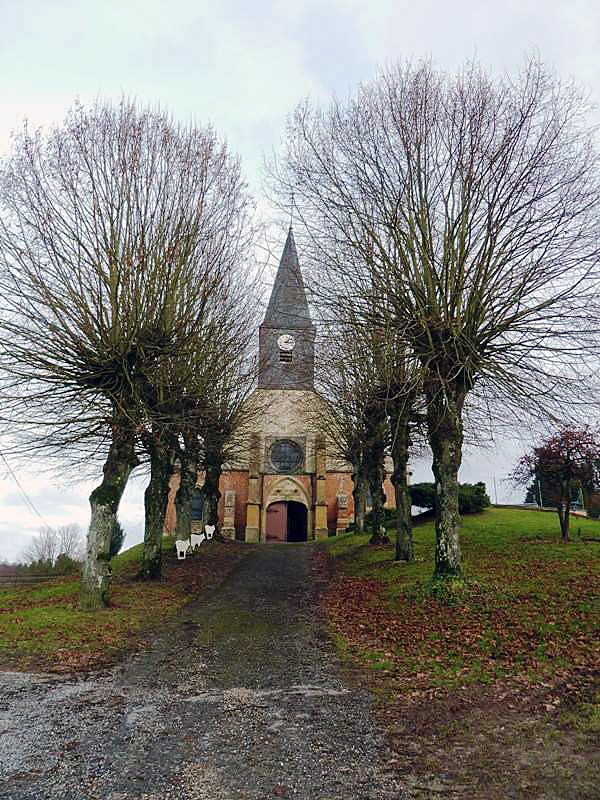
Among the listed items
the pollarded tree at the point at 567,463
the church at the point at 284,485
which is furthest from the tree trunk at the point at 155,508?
the church at the point at 284,485

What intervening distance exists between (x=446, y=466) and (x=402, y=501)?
218 inches

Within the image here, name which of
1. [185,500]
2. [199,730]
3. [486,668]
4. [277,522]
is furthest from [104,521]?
[277,522]

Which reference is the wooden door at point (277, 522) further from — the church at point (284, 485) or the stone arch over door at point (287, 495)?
the stone arch over door at point (287, 495)

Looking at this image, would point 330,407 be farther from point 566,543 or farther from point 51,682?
point 51,682

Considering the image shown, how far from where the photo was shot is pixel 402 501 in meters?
17.3

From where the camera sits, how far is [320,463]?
37.7m

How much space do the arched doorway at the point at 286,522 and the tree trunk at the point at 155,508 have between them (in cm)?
2128

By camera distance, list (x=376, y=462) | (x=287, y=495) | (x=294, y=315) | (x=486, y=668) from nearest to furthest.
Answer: (x=486, y=668), (x=294, y=315), (x=376, y=462), (x=287, y=495)

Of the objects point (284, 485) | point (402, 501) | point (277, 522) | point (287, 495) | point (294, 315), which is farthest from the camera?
point (277, 522)

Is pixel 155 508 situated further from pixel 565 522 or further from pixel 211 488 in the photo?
pixel 565 522

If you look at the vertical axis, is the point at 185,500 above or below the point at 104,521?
above

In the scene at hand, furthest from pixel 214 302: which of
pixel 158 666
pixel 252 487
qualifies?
pixel 252 487

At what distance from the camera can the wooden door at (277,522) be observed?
39219 millimetres

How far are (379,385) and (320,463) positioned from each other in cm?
2327
